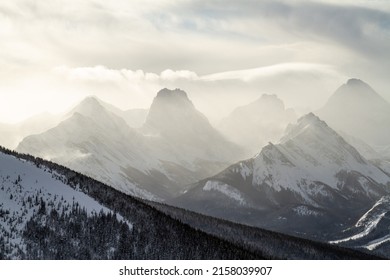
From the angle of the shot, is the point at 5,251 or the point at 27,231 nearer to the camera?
the point at 5,251
